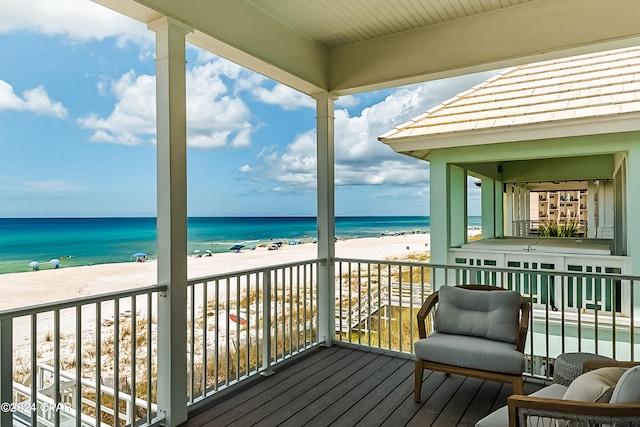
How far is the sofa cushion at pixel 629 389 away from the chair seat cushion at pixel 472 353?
1210mm

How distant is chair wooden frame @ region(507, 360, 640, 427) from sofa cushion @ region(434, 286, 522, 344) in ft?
4.73

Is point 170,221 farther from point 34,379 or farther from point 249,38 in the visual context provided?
point 249,38

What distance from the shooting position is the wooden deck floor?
9.01 feet

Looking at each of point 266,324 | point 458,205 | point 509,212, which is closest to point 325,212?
point 266,324

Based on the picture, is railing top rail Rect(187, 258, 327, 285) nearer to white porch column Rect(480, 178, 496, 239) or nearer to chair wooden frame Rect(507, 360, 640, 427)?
chair wooden frame Rect(507, 360, 640, 427)

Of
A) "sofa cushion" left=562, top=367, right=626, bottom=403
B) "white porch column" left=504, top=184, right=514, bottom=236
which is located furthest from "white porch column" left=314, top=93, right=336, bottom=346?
"white porch column" left=504, top=184, right=514, bottom=236

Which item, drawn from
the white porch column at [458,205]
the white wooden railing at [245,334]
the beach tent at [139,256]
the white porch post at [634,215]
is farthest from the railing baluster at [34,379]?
the beach tent at [139,256]

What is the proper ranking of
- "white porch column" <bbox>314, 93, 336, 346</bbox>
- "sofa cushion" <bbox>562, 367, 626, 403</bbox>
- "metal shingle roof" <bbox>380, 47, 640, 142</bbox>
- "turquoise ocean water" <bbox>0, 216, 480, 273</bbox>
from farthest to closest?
"turquoise ocean water" <bbox>0, 216, 480, 273</bbox> → "metal shingle roof" <bbox>380, 47, 640, 142</bbox> → "white porch column" <bbox>314, 93, 336, 346</bbox> → "sofa cushion" <bbox>562, 367, 626, 403</bbox>

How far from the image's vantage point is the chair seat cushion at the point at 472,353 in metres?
2.72

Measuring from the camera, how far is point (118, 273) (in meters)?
18.4

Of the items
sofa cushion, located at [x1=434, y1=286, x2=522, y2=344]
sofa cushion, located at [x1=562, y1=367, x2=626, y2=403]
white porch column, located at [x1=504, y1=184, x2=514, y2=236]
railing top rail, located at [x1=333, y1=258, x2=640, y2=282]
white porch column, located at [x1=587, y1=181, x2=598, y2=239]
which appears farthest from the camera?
white porch column, located at [x1=504, y1=184, x2=514, y2=236]

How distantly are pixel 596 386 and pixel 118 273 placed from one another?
19675mm

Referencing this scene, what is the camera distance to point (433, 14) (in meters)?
3.48

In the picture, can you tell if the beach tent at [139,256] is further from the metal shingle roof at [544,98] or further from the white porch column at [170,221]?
the white porch column at [170,221]
